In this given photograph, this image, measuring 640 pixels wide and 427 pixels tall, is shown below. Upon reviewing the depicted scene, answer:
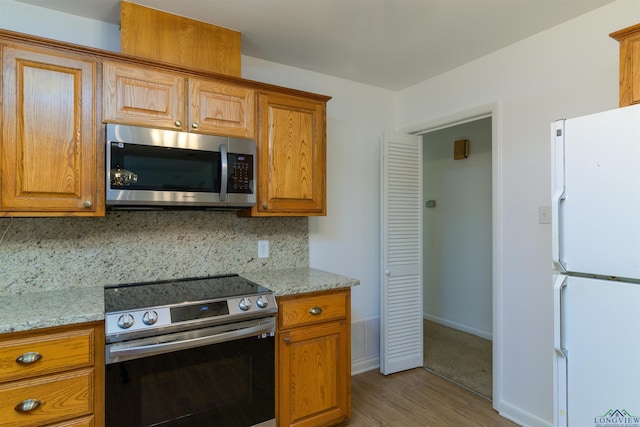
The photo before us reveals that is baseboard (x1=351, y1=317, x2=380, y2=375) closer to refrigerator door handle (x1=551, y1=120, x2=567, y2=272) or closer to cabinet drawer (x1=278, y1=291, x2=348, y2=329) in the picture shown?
cabinet drawer (x1=278, y1=291, x2=348, y2=329)

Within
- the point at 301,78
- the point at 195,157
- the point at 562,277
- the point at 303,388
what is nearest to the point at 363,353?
the point at 303,388

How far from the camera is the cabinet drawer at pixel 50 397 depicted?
1.43m

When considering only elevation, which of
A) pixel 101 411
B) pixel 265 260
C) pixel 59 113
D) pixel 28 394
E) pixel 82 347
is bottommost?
pixel 101 411

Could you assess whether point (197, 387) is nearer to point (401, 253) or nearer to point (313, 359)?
point (313, 359)

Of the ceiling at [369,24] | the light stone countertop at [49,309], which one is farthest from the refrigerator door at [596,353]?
the light stone countertop at [49,309]

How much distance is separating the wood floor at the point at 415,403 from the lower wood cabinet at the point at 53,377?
1.55 metres

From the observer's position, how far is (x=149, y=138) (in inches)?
74.3

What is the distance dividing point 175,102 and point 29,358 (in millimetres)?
1376

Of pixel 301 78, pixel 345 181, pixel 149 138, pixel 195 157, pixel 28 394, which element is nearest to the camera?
pixel 28 394

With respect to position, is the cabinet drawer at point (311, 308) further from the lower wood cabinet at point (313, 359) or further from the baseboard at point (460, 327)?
the baseboard at point (460, 327)

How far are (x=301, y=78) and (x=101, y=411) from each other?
250cm

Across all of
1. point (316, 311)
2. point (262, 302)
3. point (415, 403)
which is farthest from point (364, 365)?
point (262, 302)

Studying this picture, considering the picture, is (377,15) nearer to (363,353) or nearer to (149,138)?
(149,138)

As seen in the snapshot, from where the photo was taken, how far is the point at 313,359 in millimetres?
2148
